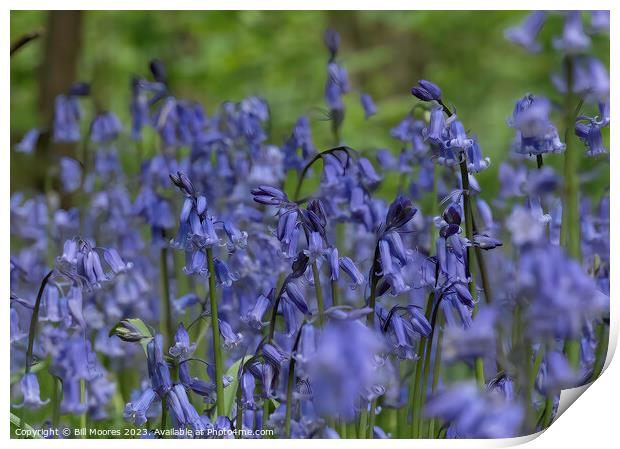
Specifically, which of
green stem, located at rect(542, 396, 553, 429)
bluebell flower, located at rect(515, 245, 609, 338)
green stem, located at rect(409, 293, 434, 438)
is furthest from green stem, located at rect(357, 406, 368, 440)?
Result: bluebell flower, located at rect(515, 245, 609, 338)

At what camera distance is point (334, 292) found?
2316 mm

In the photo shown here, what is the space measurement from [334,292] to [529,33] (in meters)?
0.88

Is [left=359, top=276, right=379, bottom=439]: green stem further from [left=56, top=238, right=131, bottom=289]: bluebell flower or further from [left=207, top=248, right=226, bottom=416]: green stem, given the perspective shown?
[left=56, top=238, right=131, bottom=289]: bluebell flower

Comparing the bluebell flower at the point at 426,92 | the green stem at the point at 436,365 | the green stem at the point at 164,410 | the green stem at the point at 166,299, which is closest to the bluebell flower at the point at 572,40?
the bluebell flower at the point at 426,92

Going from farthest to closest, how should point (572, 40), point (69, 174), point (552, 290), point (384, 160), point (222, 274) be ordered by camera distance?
1. point (69, 174)
2. point (384, 160)
3. point (222, 274)
4. point (572, 40)
5. point (552, 290)

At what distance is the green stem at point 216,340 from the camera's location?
7.13 ft

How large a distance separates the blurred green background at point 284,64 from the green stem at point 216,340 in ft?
7.95

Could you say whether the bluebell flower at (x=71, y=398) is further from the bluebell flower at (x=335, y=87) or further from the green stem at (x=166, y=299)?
the bluebell flower at (x=335, y=87)

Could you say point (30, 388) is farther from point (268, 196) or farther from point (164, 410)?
point (268, 196)

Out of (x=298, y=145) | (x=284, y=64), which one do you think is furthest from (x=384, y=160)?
(x=284, y=64)

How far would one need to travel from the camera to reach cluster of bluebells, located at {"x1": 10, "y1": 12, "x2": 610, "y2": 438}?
5.40 feet

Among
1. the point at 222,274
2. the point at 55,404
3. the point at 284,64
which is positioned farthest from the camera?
the point at 284,64
